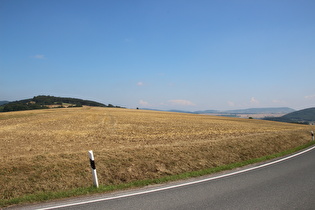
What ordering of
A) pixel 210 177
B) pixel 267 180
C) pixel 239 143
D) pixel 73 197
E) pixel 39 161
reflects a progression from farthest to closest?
pixel 239 143
pixel 39 161
pixel 210 177
pixel 267 180
pixel 73 197

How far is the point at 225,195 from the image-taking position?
562 centimetres

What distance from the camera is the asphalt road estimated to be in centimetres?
502

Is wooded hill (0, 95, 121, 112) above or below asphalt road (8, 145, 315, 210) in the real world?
above

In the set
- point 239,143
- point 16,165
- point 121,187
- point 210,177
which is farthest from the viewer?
point 239,143

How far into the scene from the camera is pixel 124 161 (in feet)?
30.2

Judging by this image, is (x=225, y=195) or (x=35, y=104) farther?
(x=35, y=104)

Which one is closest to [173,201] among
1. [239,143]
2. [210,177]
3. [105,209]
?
[105,209]

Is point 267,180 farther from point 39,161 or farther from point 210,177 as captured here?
point 39,161

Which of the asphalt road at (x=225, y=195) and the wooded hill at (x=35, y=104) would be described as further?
the wooded hill at (x=35, y=104)

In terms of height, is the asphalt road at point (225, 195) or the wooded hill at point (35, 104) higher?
the wooded hill at point (35, 104)

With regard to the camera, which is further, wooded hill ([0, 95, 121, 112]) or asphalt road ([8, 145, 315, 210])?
wooded hill ([0, 95, 121, 112])

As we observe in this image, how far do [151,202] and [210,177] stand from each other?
3.05 metres

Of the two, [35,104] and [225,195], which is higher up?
[35,104]

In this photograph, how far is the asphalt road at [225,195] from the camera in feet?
16.5
